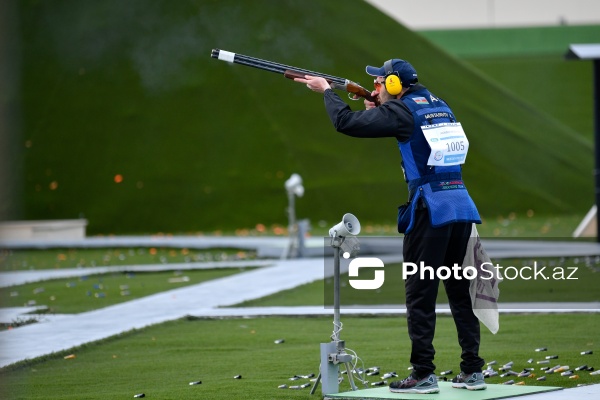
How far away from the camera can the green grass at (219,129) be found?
49.0 meters

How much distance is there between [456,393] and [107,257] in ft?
74.3

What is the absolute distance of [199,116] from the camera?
53.1 meters

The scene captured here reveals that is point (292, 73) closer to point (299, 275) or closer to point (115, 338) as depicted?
point (115, 338)

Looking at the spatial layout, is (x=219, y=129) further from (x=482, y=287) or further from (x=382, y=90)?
(x=482, y=287)

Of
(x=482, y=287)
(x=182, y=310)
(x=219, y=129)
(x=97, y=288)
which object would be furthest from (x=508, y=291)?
(x=219, y=129)

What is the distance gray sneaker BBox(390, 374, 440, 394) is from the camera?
26.0 ft

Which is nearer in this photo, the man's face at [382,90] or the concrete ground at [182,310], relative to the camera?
the man's face at [382,90]

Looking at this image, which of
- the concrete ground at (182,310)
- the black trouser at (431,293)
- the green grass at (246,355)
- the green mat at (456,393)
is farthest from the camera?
the concrete ground at (182,310)

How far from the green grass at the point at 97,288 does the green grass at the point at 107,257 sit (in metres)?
3.95

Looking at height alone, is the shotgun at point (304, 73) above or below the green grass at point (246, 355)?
above

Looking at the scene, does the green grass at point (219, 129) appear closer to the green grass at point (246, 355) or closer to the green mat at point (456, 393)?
the green grass at point (246, 355)

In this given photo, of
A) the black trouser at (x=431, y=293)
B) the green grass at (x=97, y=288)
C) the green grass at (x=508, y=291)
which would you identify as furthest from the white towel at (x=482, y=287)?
the green grass at (x=97, y=288)

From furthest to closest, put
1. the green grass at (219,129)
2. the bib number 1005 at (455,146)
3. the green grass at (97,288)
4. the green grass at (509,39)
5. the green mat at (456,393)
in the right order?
1. the green grass at (509,39)
2. the green grass at (219,129)
3. the green grass at (97,288)
4. the bib number 1005 at (455,146)
5. the green mat at (456,393)

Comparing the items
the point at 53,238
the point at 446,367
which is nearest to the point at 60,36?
the point at 53,238
